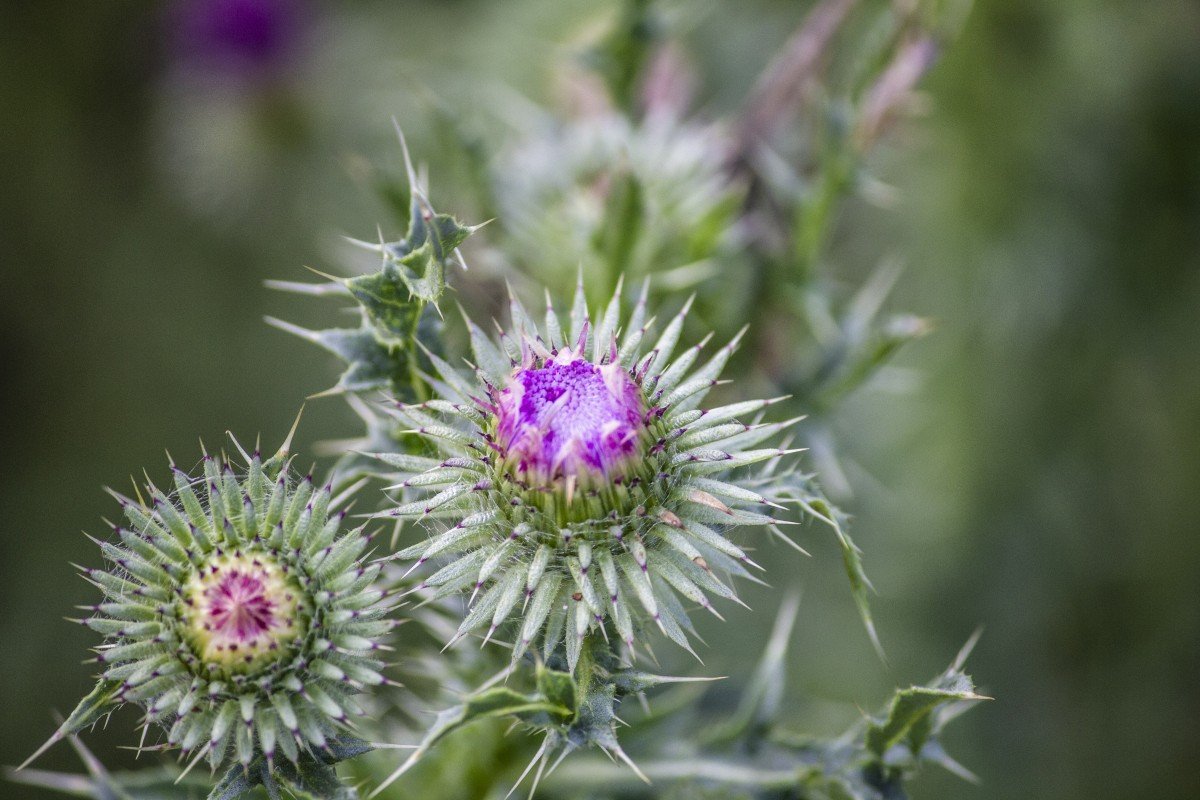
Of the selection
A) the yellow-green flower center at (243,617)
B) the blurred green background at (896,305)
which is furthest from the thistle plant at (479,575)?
the blurred green background at (896,305)

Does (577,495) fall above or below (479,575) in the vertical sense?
above

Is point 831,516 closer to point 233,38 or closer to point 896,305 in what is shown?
point 896,305

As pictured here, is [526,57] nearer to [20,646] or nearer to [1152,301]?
[1152,301]

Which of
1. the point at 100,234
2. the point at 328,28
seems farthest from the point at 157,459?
the point at 328,28

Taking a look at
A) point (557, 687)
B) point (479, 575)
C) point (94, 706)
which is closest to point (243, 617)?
point (94, 706)

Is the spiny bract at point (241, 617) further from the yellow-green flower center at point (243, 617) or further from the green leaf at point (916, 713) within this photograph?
the green leaf at point (916, 713)

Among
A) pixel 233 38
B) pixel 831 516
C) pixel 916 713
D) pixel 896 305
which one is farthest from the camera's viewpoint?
pixel 233 38

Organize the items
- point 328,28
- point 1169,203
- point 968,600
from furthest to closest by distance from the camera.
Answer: point 328,28, point 968,600, point 1169,203

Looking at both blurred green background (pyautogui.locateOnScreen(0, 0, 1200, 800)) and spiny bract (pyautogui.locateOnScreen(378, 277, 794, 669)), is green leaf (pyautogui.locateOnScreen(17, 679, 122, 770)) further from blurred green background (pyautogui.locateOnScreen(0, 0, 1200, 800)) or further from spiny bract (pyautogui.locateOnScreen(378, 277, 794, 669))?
blurred green background (pyautogui.locateOnScreen(0, 0, 1200, 800))
